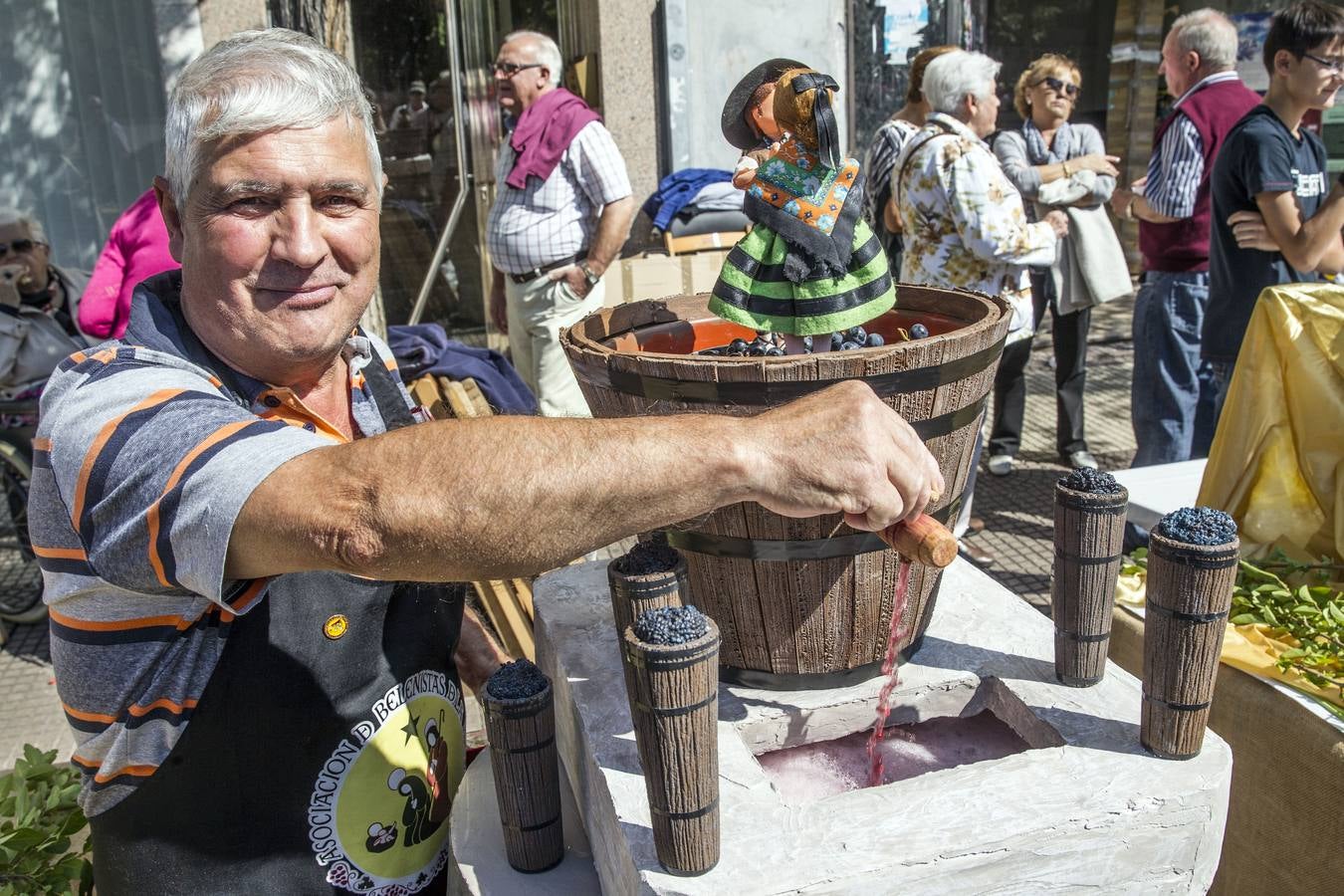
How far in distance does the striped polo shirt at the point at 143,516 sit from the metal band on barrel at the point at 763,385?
0.42m

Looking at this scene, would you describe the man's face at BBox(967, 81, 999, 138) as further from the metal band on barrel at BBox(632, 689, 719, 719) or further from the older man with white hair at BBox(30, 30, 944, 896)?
the metal band on barrel at BBox(632, 689, 719, 719)

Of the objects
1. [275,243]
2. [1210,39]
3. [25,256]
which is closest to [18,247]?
[25,256]

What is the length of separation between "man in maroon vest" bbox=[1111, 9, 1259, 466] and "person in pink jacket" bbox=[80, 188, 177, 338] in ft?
12.4

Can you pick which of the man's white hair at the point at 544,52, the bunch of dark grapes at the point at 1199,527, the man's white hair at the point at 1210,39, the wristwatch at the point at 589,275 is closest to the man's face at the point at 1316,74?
the man's white hair at the point at 1210,39

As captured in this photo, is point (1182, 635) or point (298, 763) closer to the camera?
point (1182, 635)

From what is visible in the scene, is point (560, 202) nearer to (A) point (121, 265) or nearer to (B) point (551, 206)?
(B) point (551, 206)

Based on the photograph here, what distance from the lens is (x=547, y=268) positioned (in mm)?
4793

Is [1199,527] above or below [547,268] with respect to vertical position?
above

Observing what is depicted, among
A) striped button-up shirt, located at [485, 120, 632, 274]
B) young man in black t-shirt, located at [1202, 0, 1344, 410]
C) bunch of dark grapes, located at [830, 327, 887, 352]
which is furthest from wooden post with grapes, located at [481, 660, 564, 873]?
striped button-up shirt, located at [485, 120, 632, 274]

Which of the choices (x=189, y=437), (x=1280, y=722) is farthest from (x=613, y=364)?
(x=1280, y=722)

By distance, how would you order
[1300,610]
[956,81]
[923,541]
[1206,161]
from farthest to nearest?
[1206,161] < [956,81] < [1300,610] < [923,541]

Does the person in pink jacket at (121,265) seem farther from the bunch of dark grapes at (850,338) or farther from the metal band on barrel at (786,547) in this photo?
the metal band on barrel at (786,547)

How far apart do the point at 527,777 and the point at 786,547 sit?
0.49 meters

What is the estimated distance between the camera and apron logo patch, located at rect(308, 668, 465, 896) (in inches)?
60.4
